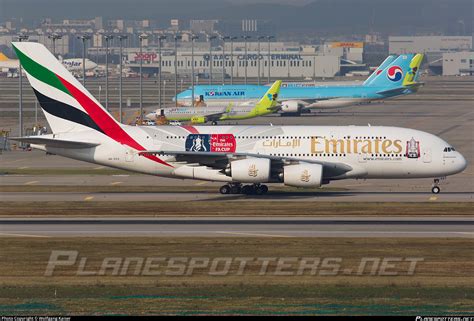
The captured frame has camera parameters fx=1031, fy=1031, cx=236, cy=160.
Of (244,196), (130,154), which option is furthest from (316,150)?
(130,154)

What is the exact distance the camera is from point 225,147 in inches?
2486

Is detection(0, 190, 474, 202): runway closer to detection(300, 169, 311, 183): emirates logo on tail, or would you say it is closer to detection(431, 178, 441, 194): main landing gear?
detection(431, 178, 441, 194): main landing gear

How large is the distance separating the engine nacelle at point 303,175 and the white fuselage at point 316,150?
5.55ft

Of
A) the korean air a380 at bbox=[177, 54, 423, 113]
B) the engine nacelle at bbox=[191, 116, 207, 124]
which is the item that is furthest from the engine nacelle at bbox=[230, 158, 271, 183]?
the korean air a380 at bbox=[177, 54, 423, 113]

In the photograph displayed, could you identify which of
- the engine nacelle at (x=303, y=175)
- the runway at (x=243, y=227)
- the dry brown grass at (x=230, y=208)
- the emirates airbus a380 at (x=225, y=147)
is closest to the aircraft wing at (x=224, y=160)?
the emirates airbus a380 at (x=225, y=147)

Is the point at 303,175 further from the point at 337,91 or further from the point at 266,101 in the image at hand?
the point at 337,91

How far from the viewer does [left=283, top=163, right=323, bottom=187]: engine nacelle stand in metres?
60.4

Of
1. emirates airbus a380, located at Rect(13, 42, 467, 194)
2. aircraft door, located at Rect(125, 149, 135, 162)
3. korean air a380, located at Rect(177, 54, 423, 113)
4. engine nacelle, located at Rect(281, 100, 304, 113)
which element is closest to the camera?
emirates airbus a380, located at Rect(13, 42, 467, 194)

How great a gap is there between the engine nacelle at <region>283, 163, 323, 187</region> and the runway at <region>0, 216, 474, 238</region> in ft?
25.3

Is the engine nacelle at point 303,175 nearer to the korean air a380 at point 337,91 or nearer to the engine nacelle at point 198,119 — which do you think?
the engine nacelle at point 198,119

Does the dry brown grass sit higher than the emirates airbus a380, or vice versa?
the emirates airbus a380

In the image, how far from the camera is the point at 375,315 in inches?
1230

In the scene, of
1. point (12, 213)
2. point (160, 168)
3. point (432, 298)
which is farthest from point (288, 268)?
point (160, 168)

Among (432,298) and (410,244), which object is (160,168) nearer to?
(410,244)
